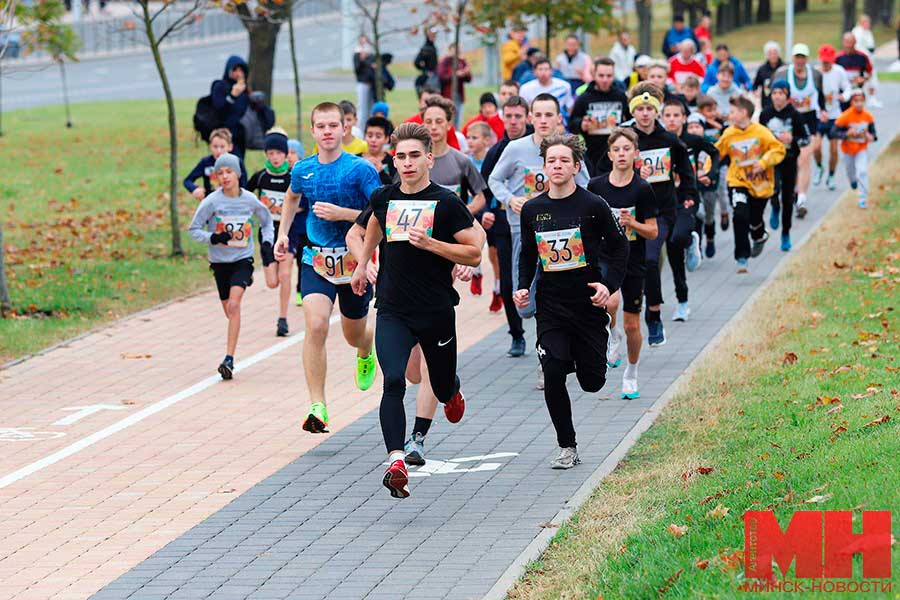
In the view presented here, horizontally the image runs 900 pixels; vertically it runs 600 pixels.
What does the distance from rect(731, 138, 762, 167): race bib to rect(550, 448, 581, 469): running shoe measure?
7.76 meters

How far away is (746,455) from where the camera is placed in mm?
8883

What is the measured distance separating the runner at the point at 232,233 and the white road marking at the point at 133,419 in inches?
13.8

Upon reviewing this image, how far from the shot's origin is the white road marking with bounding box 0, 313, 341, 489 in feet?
32.3

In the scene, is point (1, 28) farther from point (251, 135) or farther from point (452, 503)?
point (452, 503)

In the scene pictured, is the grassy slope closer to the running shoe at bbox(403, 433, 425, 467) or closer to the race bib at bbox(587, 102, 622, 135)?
the running shoe at bbox(403, 433, 425, 467)

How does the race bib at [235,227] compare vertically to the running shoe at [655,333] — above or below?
above

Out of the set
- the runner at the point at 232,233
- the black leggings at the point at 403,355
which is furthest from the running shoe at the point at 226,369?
the black leggings at the point at 403,355

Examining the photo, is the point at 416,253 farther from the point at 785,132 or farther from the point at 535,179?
the point at 785,132

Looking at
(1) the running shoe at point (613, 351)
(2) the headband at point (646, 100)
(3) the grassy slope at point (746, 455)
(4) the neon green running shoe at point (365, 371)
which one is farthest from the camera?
(2) the headband at point (646, 100)

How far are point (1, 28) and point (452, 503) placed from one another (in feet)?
27.3

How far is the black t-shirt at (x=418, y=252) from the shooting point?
8812 mm

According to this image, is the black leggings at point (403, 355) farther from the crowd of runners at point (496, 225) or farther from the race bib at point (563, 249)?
the race bib at point (563, 249)

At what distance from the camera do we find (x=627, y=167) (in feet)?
36.3

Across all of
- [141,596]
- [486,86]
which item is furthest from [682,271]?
[486,86]
